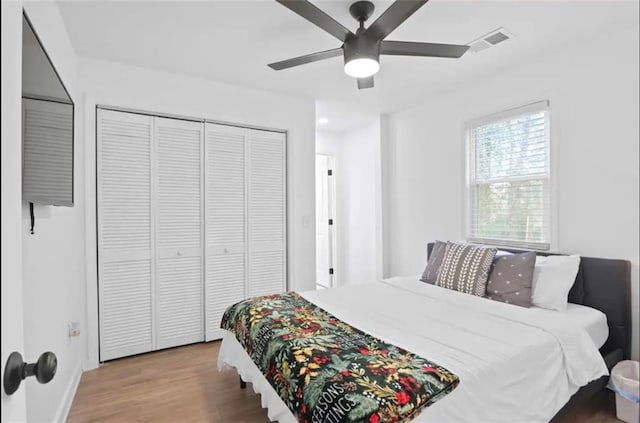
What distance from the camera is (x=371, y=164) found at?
482 cm

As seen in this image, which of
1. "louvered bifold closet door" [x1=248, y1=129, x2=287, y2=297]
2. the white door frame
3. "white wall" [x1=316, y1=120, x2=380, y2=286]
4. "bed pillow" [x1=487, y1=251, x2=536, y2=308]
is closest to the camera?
"bed pillow" [x1=487, y1=251, x2=536, y2=308]

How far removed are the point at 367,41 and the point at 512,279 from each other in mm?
1979

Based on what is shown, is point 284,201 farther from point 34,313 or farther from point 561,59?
point 561,59

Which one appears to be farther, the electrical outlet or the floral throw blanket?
the electrical outlet

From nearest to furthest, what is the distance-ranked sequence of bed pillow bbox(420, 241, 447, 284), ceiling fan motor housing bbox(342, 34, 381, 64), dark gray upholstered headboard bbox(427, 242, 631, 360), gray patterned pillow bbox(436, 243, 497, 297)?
ceiling fan motor housing bbox(342, 34, 381, 64), dark gray upholstered headboard bbox(427, 242, 631, 360), gray patterned pillow bbox(436, 243, 497, 297), bed pillow bbox(420, 241, 447, 284)

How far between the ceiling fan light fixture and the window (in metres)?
1.70

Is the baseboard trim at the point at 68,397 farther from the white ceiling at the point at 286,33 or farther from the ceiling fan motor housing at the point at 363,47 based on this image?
the ceiling fan motor housing at the point at 363,47

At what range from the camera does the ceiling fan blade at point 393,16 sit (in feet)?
5.43

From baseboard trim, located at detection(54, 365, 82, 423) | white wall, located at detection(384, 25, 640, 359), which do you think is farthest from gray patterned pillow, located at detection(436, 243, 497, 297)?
baseboard trim, located at detection(54, 365, 82, 423)

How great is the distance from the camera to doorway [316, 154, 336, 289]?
564cm

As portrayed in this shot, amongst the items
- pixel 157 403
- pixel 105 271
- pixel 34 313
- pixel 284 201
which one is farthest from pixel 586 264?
pixel 105 271

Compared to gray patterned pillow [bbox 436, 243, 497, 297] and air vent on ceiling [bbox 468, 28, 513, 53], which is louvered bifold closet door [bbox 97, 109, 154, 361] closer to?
gray patterned pillow [bbox 436, 243, 497, 297]

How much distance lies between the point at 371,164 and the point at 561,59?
96.1 inches

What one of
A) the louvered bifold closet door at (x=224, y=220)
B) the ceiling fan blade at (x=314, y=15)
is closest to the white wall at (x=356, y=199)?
the louvered bifold closet door at (x=224, y=220)
